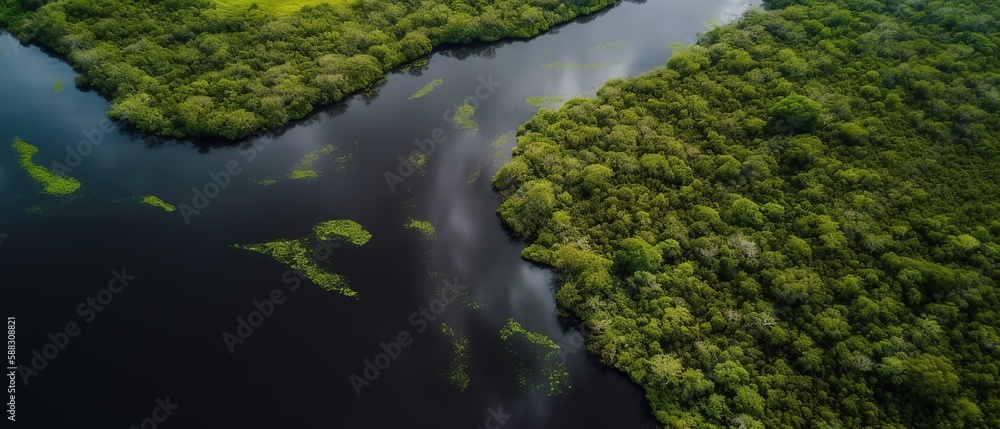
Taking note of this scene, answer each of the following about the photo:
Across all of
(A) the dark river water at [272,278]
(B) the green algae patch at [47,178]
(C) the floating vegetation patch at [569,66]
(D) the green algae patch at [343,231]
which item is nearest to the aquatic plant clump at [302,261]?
(A) the dark river water at [272,278]

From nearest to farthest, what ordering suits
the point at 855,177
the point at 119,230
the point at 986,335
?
the point at 986,335
the point at 119,230
the point at 855,177

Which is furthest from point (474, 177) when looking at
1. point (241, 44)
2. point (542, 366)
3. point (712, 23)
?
point (712, 23)

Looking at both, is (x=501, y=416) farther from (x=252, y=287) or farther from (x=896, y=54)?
(x=896, y=54)

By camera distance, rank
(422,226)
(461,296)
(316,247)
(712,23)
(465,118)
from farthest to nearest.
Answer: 1. (712,23)
2. (465,118)
3. (422,226)
4. (316,247)
5. (461,296)

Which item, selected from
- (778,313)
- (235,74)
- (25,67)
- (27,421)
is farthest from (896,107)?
(25,67)

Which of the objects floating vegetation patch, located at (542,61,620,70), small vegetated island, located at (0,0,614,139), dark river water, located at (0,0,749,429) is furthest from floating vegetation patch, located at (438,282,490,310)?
floating vegetation patch, located at (542,61,620,70)

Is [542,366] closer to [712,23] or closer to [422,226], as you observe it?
[422,226]
